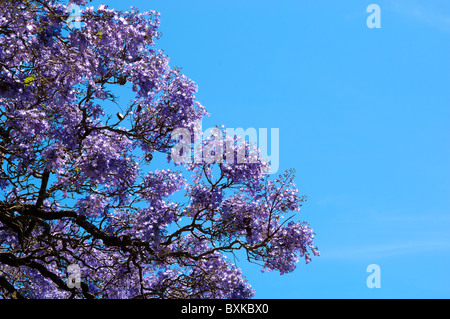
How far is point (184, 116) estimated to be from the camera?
10.2 metres

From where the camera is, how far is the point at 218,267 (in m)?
11.0

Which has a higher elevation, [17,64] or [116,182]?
[17,64]

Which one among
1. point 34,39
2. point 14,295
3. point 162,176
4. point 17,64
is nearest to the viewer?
point 34,39

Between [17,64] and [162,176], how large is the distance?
356 centimetres

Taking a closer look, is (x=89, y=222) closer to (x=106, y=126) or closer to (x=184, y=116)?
(x=106, y=126)

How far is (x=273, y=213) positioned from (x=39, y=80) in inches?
194

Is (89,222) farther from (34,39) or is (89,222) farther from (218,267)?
(34,39)
